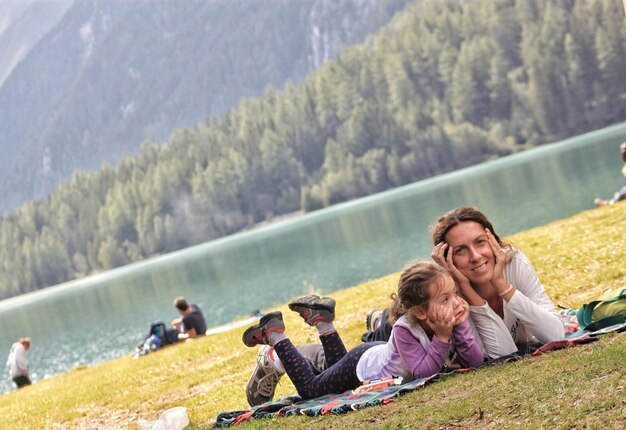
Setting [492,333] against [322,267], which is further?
[322,267]

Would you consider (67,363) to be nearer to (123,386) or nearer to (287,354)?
(123,386)

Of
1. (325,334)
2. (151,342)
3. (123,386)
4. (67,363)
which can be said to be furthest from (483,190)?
(325,334)

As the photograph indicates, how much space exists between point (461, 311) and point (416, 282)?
521mm

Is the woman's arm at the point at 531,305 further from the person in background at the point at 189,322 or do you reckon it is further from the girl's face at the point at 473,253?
the person in background at the point at 189,322

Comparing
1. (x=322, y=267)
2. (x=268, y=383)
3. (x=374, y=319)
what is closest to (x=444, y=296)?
(x=374, y=319)

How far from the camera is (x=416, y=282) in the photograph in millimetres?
8398

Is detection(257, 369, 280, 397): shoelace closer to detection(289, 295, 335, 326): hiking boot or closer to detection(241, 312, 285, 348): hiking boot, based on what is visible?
detection(241, 312, 285, 348): hiking boot

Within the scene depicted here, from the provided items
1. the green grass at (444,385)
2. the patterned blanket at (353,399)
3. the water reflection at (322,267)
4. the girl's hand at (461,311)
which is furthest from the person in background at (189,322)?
the girl's hand at (461,311)

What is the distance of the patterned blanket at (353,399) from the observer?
330 inches

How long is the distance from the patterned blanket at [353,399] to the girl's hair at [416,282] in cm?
79

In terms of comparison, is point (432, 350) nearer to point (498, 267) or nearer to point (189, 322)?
point (498, 267)

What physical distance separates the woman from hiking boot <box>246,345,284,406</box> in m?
2.80

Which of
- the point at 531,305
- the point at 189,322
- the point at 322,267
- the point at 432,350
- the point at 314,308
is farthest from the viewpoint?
the point at 322,267

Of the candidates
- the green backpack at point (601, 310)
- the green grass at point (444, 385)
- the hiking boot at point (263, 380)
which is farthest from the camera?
the hiking boot at point (263, 380)
